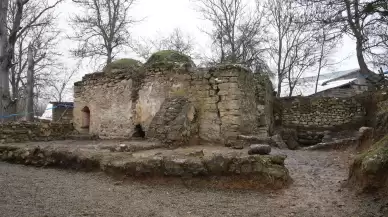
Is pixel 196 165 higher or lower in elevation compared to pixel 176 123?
lower

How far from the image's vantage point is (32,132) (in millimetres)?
9930

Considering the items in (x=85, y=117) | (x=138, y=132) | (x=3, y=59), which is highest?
(x=3, y=59)

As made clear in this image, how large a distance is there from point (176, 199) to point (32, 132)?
7.66 metres

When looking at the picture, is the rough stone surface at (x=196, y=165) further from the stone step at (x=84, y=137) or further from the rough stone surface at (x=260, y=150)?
the stone step at (x=84, y=137)

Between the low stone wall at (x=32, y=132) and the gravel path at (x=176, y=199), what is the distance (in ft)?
14.8

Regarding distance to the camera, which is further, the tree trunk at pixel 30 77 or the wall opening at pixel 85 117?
the tree trunk at pixel 30 77

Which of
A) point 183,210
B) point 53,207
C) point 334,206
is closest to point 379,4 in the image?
point 334,206

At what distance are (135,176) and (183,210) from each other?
1638 millimetres

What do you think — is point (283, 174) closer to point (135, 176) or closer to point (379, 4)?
point (135, 176)

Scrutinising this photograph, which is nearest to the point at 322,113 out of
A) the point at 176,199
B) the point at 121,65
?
the point at 121,65

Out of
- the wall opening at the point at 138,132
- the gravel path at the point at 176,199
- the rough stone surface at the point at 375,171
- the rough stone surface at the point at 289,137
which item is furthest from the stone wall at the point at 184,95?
the rough stone surface at the point at 375,171

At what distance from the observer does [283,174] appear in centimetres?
450

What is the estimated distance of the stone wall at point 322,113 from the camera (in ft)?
43.0

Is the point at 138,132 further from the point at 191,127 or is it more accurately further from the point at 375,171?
the point at 375,171
